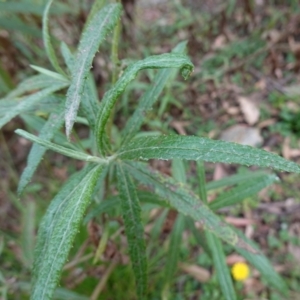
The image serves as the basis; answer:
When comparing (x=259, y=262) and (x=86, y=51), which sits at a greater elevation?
(x=86, y=51)

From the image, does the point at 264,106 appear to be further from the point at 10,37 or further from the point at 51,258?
the point at 51,258

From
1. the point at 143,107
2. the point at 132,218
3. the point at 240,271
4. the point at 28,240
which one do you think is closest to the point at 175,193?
the point at 132,218

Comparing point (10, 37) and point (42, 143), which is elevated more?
point (10, 37)

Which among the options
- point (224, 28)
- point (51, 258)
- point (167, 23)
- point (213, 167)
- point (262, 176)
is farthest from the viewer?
point (167, 23)

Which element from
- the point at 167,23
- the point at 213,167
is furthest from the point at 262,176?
the point at 167,23

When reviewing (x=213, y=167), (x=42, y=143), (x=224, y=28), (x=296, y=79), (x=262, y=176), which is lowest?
(x=42, y=143)

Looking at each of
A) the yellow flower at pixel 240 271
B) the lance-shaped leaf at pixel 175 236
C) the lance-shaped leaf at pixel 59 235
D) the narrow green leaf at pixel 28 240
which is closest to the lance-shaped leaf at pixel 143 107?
the lance-shaped leaf at pixel 59 235

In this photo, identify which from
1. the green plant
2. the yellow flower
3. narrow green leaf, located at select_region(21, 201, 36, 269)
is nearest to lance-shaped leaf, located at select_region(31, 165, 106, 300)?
the green plant

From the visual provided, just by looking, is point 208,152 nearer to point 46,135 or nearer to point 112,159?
point 112,159
